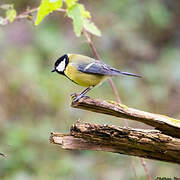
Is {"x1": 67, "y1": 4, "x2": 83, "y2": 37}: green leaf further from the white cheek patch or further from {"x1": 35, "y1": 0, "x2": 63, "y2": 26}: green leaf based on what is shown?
the white cheek patch


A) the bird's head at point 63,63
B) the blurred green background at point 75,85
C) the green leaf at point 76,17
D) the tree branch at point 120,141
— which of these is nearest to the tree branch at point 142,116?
the tree branch at point 120,141

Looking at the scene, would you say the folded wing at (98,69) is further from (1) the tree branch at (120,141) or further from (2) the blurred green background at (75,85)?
(2) the blurred green background at (75,85)

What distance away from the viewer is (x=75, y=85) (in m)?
5.15

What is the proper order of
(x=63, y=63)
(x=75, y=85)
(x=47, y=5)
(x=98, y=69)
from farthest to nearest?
(x=75, y=85) → (x=63, y=63) → (x=98, y=69) → (x=47, y=5)

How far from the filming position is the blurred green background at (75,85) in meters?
4.27

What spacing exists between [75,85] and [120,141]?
308cm

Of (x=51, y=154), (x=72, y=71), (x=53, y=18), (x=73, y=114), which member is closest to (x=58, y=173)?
(x=51, y=154)

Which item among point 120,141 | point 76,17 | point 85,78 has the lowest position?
point 120,141

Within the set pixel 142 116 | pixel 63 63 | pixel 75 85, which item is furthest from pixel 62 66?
pixel 75 85

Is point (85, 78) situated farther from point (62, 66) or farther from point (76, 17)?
point (76, 17)

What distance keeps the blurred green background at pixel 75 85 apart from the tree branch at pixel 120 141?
4.28 ft

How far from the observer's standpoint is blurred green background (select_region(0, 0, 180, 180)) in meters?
4.27

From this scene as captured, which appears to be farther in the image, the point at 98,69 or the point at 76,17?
the point at 98,69

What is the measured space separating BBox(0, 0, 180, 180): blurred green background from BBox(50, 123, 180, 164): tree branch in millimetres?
1304
